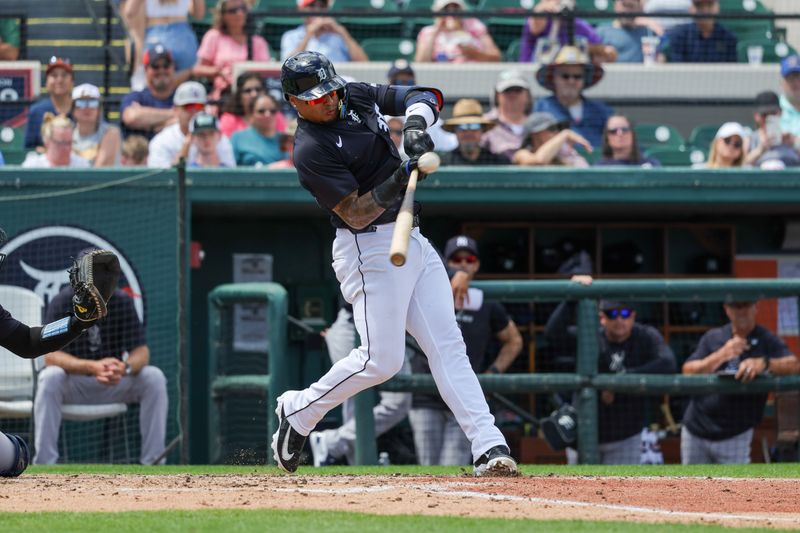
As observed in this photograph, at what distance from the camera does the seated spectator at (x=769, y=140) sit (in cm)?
988

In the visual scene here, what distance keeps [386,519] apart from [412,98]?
1961 millimetres

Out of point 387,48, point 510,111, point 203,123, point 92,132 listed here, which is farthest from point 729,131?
point 92,132

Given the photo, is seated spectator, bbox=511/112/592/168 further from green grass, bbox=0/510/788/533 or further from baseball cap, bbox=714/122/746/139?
green grass, bbox=0/510/788/533

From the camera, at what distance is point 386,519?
4434 mm

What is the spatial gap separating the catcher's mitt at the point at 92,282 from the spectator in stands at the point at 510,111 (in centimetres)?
479

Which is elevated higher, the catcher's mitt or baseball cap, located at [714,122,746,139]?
baseball cap, located at [714,122,746,139]

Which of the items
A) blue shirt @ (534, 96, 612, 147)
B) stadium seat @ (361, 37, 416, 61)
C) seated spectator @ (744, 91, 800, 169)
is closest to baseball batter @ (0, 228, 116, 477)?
blue shirt @ (534, 96, 612, 147)

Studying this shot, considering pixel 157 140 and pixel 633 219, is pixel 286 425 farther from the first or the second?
pixel 633 219

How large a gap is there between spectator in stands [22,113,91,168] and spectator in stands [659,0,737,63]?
5.07 m

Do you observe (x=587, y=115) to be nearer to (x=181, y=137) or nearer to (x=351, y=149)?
(x=181, y=137)

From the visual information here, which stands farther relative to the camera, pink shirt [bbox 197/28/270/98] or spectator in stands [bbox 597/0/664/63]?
spectator in stands [bbox 597/0/664/63]

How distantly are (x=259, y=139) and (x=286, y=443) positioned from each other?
424 centimetres

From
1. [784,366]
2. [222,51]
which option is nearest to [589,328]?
[784,366]

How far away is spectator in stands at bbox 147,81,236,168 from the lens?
9.48 meters
